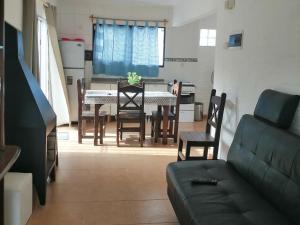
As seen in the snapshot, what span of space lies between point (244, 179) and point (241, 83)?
1.30m

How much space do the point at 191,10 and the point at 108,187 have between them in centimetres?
357

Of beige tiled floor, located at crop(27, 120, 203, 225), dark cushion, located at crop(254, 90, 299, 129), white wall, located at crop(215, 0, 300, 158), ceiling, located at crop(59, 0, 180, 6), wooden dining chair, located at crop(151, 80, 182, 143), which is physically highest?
ceiling, located at crop(59, 0, 180, 6)

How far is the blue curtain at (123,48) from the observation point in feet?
23.5

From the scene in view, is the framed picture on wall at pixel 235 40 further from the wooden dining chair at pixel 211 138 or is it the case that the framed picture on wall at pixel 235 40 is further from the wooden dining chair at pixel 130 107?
the wooden dining chair at pixel 130 107

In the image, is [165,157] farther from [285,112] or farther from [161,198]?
[285,112]

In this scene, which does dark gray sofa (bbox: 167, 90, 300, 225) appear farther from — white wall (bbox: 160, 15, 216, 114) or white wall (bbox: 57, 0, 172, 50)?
white wall (bbox: 57, 0, 172, 50)

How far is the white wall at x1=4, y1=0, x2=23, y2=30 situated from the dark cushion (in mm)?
2308

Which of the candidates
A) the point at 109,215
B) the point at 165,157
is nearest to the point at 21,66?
the point at 109,215

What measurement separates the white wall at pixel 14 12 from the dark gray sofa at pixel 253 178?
197cm

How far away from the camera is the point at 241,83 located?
364cm

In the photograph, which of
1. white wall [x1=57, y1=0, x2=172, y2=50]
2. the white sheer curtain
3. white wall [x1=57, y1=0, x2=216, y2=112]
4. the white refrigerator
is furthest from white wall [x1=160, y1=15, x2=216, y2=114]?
the white sheer curtain

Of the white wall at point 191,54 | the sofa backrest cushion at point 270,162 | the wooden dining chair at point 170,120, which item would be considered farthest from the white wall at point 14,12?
the white wall at point 191,54

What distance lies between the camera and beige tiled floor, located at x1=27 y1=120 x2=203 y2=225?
9.40 ft

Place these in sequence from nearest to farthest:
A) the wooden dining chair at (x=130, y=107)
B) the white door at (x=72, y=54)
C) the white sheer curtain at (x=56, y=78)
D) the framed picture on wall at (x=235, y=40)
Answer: the framed picture on wall at (x=235, y=40)
the wooden dining chair at (x=130, y=107)
the white sheer curtain at (x=56, y=78)
the white door at (x=72, y=54)
